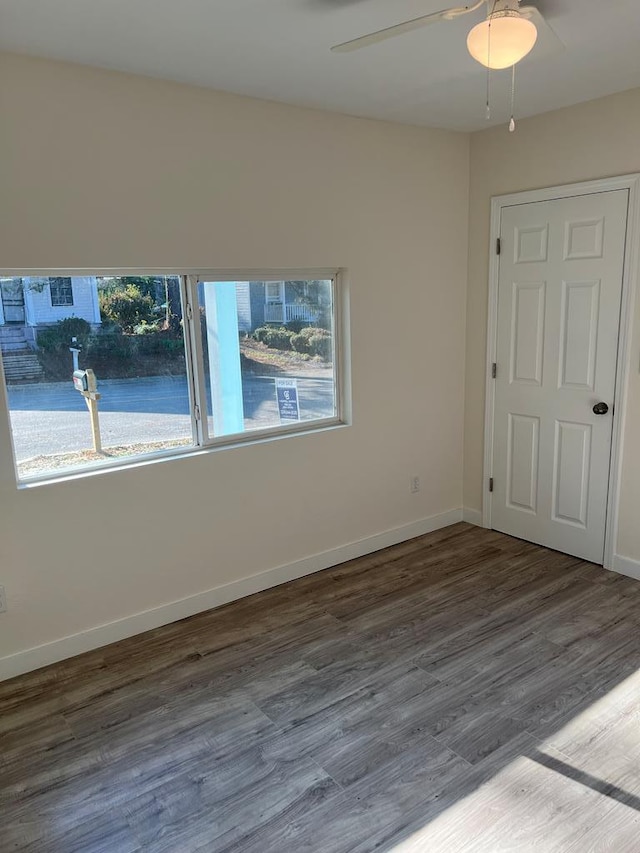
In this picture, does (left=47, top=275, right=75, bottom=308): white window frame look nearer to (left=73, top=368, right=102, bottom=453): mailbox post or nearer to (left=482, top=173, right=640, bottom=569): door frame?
(left=73, top=368, right=102, bottom=453): mailbox post

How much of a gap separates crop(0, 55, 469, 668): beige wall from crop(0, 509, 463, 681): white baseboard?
0.05 m

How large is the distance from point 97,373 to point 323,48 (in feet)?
5.60

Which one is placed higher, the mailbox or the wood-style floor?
the mailbox

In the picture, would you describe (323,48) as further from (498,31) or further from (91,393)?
(91,393)

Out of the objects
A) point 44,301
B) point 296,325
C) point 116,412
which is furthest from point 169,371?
point 296,325

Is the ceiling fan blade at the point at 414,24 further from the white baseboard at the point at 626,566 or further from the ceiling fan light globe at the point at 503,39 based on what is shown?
the white baseboard at the point at 626,566

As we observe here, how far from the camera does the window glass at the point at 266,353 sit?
3.17 m

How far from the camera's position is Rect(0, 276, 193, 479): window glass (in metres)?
2.63

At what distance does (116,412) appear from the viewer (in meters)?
2.91

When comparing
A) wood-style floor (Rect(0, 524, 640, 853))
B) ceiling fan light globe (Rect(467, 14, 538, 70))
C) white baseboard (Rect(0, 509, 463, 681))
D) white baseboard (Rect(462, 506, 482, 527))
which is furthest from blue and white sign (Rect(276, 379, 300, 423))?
ceiling fan light globe (Rect(467, 14, 538, 70))

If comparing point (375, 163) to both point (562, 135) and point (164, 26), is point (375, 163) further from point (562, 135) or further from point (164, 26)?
point (164, 26)

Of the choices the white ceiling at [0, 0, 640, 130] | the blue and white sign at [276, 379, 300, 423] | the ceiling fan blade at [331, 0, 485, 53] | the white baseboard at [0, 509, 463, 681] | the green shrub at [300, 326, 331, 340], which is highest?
the white ceiling at [0, 0, 640, 130]

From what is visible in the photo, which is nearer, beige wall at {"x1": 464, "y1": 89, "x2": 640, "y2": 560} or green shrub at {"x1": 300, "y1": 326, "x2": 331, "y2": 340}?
beige wall at {"x1": 464, "y1": 89, "x2": 640, "y2": 560}

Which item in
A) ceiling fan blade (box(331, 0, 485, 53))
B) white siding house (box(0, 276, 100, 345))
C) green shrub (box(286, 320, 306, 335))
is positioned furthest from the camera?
green shrub (box(286, 320, 306, 335))
